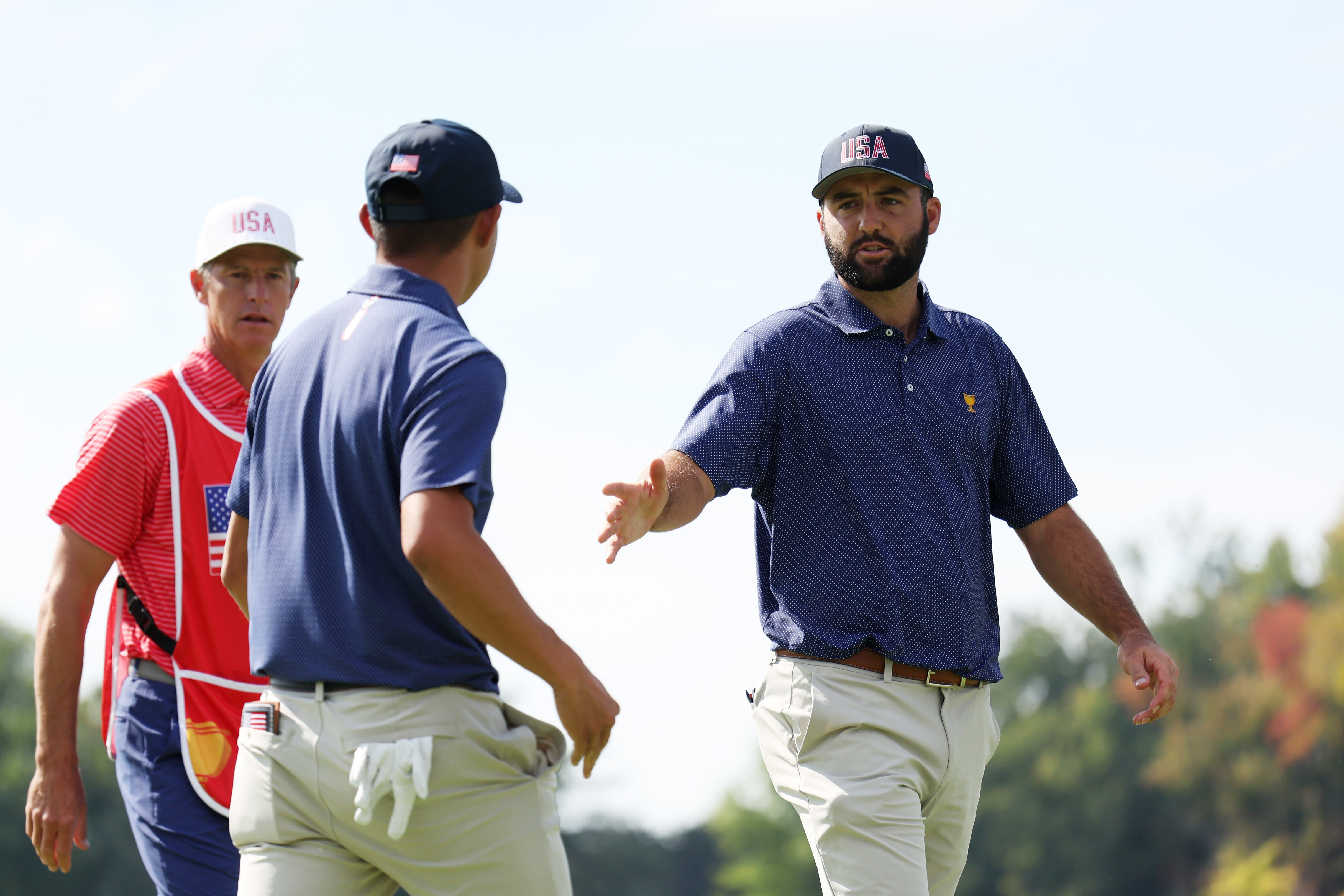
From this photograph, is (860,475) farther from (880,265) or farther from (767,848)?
(767,848)

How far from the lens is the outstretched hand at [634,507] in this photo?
4.32 m

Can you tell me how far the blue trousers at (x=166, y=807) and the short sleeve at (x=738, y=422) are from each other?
6.61 ft

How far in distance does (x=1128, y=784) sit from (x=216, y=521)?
6838cm

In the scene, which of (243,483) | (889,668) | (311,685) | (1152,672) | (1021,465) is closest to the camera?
(311,685)

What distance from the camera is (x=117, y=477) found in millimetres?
5176

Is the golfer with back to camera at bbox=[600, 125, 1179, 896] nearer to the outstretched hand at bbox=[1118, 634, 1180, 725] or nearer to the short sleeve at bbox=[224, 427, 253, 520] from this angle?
the outstretched hand at bbox=[1118, 634, 1180, 725]

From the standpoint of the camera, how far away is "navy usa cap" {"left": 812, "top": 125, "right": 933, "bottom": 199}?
17.1 ft

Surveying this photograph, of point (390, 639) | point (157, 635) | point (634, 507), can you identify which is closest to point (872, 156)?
point (634, 507)

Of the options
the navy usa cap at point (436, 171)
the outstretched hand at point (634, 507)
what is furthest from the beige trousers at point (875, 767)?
the navy usa cap at point (436, 171)

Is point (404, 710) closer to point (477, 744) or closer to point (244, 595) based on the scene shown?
point (477, 744)

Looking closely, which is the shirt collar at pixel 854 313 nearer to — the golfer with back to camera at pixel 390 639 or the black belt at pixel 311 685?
the golfer with back to camera at pixel 390 639

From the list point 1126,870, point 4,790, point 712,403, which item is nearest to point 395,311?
point 712,403

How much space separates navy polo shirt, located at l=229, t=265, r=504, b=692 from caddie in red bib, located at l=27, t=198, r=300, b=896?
66.2 inches

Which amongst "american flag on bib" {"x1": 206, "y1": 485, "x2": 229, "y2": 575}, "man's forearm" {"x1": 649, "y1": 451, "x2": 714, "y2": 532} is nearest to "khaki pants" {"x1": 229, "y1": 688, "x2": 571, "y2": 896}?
"man's forearm" {"x1": 649, "y1": 451, "x2": 714, "y2": 532}
